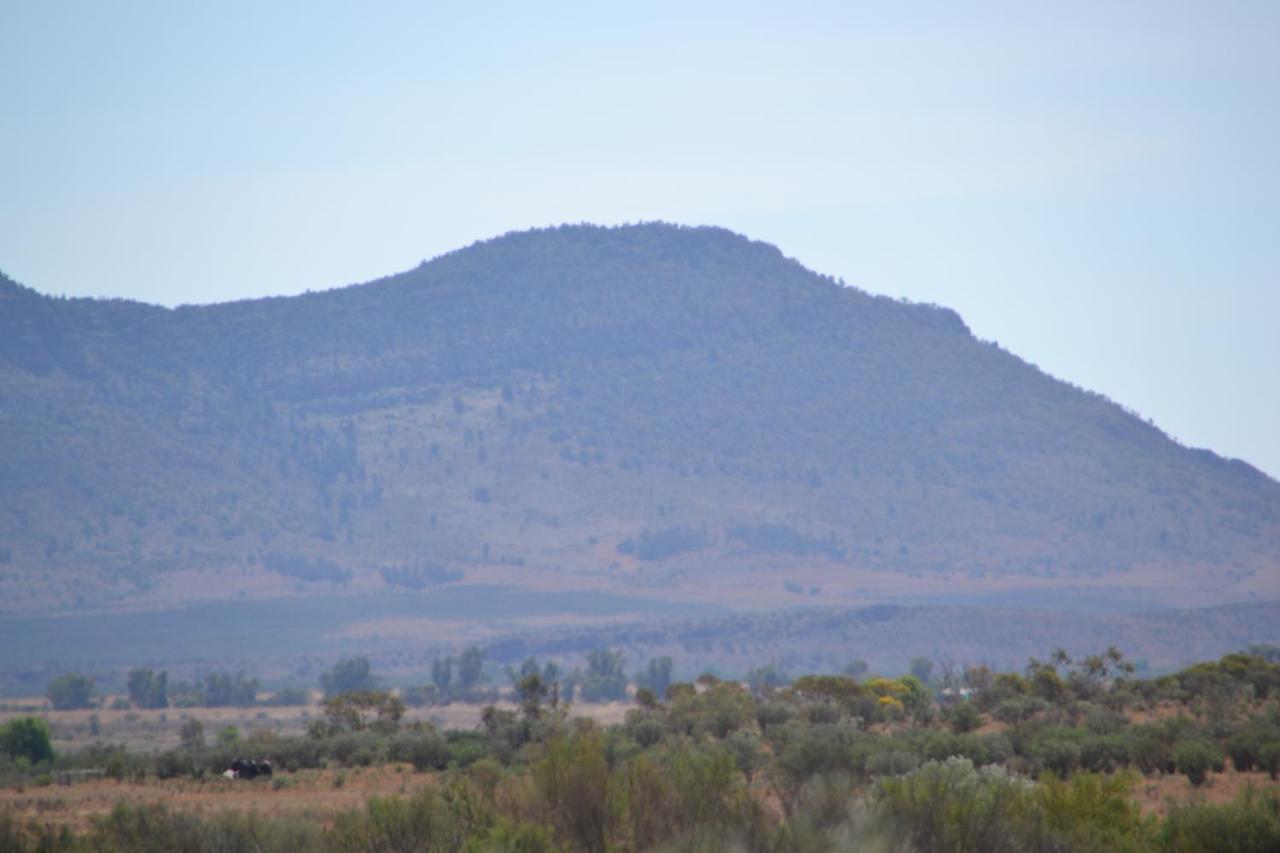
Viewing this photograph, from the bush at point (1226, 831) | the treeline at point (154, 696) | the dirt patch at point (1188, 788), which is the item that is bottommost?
the treeline at point (154, 696)

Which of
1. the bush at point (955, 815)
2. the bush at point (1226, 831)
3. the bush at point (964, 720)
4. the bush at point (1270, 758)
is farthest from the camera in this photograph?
the bush at point (964, 720)

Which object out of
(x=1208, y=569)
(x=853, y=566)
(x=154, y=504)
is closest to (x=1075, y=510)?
(x=1208, y=569)

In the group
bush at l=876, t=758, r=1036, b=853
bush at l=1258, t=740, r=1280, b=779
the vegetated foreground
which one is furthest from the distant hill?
bush at l=876, t=758, r=1036, b=853

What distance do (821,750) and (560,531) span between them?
→ 119968 millimetres

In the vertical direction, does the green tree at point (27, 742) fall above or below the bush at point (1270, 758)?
below

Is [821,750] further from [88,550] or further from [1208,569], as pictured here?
[1208,569]

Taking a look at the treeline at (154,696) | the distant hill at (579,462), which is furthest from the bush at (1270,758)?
the distant hill at (579,462)

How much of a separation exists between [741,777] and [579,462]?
135m

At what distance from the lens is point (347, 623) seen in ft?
402

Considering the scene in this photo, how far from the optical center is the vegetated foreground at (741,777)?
16.6m

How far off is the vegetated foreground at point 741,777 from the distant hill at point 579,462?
287 feet

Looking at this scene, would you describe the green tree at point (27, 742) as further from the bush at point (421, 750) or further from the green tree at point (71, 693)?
the green tree at point (71, 693)

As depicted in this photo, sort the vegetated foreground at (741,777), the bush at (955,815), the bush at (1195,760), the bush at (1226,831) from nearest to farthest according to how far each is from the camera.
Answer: the bush at (955,815) → the bush at (1226,831) → the vegetated foreground at (741,777) → the bush at (1195,760)

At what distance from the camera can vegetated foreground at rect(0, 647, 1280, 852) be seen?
653 inches
